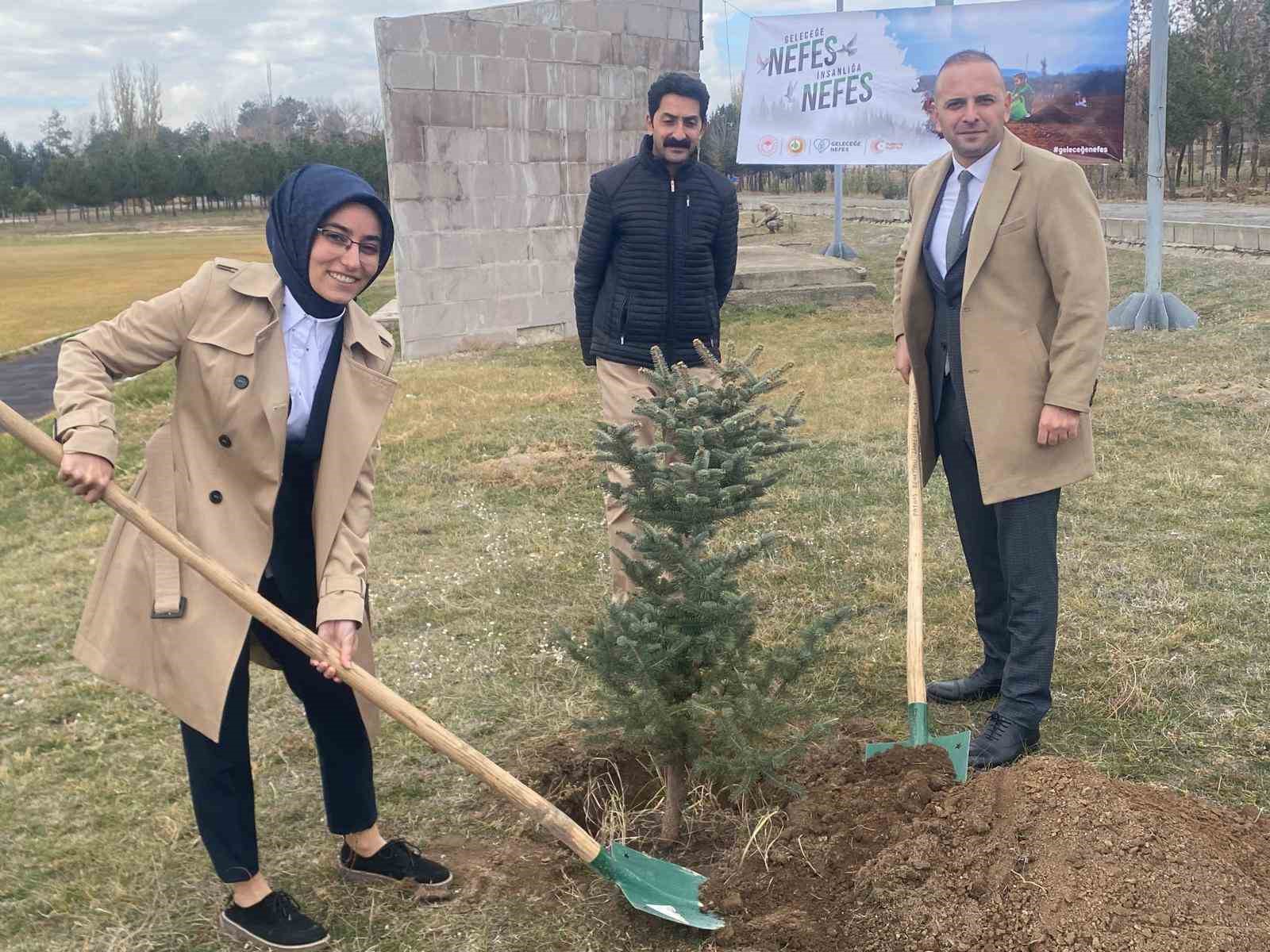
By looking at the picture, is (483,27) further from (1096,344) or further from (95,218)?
(95,218)

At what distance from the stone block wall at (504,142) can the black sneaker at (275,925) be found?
9.57m

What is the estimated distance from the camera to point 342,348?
8.82 ft

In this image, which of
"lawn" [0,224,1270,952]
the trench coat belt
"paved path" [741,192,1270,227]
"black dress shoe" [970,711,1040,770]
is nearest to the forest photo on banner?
"paved path" [741,192,1270,227]

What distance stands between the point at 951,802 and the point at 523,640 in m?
2.24

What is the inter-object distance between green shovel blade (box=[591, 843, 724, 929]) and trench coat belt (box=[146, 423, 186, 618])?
3.69ft

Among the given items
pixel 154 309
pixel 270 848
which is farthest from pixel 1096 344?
pixel 270 848

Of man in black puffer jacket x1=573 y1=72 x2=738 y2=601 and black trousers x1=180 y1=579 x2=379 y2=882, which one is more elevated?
man in black puffer jacket x1=573 y1=72 x2=738 y2=601

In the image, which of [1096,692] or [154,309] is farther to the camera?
[1096,692]

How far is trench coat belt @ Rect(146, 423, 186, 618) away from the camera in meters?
2.54

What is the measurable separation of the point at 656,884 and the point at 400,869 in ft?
2.31

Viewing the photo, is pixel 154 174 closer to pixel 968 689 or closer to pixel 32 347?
pixel 32 347

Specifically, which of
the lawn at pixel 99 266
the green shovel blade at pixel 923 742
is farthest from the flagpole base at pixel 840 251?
the green shovel blade at pixel 923 742

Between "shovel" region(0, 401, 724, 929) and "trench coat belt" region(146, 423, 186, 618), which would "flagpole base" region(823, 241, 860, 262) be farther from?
"trench coat belt" region(146, 423, 186, 618)

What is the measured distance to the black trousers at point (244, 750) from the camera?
105 inches
